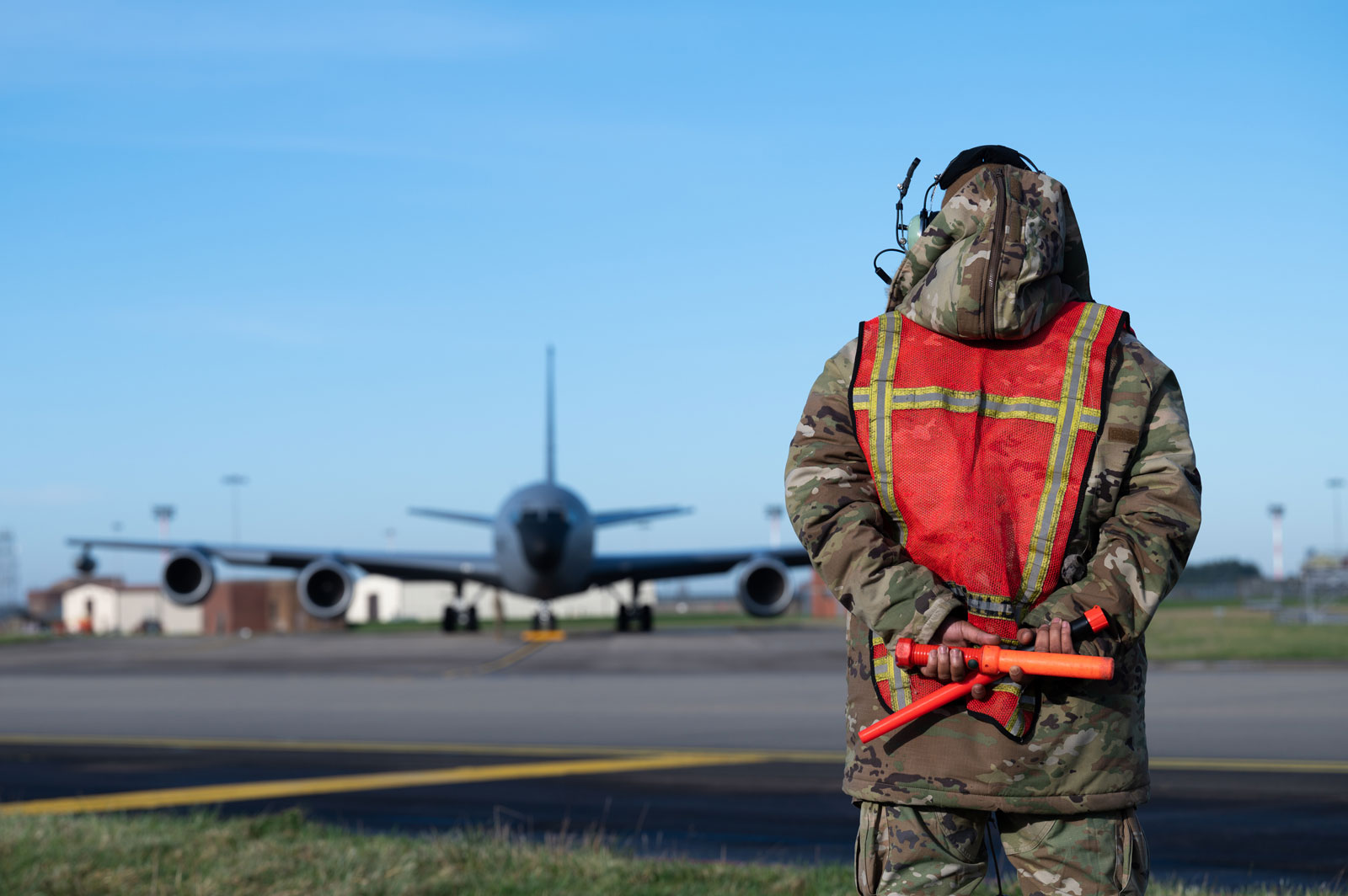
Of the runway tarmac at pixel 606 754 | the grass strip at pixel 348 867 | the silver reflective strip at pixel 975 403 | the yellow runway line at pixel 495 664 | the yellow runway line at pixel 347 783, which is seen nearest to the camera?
the silver reflective strip at pixel 975 403

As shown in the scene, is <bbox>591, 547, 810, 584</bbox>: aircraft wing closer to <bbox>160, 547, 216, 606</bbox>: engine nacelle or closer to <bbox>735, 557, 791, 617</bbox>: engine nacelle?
<bbox>735, 557, 791, 617</bbox>: engine nacelle

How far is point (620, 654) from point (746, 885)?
63.2 ft

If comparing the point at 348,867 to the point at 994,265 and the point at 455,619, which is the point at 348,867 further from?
the point at 455,619

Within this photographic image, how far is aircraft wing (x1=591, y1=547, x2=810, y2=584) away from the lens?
1407 inches

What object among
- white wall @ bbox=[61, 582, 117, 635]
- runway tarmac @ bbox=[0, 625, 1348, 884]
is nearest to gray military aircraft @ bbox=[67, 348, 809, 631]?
runway tarmac @ bbox=[0, 625, 1348, 884]

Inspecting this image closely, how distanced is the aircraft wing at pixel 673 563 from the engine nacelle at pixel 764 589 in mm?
2581

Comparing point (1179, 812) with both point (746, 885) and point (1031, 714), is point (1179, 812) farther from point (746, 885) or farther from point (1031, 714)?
point (1031, 714)

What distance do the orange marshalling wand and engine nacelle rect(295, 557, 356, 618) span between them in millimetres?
28508

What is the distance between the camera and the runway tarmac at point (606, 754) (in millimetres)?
6719

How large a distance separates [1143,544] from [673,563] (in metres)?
34.7

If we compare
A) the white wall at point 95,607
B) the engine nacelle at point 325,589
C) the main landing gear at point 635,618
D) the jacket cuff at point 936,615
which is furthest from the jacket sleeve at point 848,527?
the white wall at point 95,607

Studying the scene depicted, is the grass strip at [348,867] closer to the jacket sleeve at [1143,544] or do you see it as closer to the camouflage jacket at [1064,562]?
the camouflage jacket at [1064,562]

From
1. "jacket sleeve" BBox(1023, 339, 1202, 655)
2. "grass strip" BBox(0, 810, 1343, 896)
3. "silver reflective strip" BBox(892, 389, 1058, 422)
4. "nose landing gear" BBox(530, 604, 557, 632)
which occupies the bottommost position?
"nose landing gear" BBox(530, 604, 557, 632)

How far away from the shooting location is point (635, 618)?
3725cm
